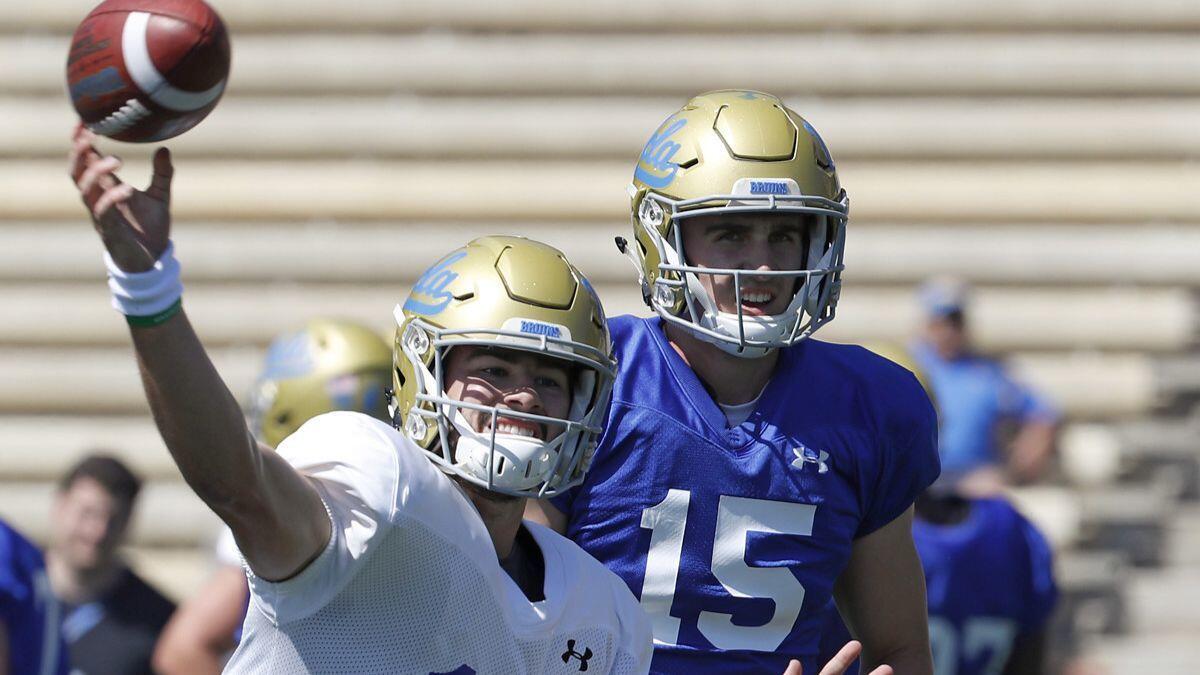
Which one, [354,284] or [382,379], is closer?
[382,379]

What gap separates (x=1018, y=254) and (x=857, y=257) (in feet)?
1.91

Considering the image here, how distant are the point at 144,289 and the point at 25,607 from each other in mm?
2276

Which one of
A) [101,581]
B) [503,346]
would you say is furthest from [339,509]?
[101,581]

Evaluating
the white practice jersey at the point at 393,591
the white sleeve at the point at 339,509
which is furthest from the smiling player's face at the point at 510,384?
the white sleeve at the point at 339,509

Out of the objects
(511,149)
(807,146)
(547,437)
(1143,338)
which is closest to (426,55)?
(511,149)

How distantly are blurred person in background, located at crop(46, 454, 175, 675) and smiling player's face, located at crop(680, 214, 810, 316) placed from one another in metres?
2.42

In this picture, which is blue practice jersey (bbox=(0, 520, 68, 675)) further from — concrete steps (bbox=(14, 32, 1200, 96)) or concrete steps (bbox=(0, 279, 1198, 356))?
concrete steps (bbox=(14, 32, 1200, 96))

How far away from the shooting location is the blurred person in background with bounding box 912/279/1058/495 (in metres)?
6.12

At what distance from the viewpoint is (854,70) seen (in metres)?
6.95

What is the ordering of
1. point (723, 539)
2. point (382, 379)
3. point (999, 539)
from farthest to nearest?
point (999, 539) < point (382, 379) < point (723, 539)

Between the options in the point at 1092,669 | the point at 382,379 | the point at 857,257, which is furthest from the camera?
the point at 857,257

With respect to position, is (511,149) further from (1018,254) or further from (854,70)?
(1018,254)

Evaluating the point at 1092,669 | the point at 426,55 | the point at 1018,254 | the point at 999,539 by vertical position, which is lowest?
the point at 1092,669

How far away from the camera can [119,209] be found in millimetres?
2045
